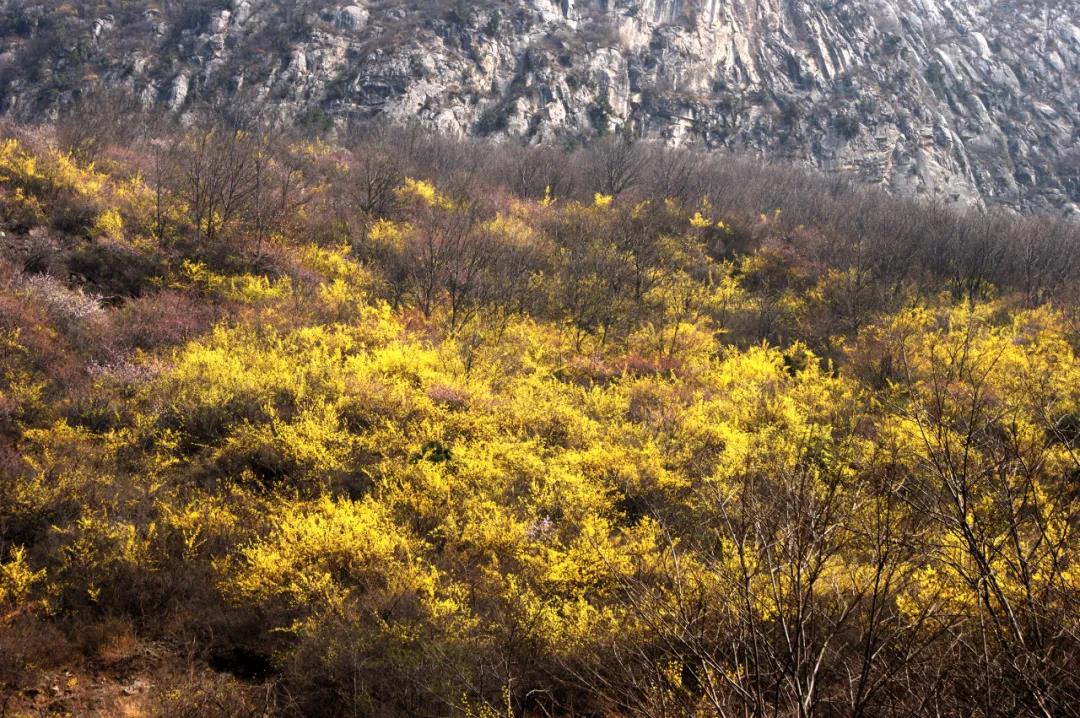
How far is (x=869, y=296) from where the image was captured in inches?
869

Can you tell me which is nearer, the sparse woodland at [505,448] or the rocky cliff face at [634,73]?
the sparse woodland at [505,448]

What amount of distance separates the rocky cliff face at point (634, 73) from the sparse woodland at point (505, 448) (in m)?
29.4

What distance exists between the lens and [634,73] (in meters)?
63.8

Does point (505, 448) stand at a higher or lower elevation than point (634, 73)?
lower

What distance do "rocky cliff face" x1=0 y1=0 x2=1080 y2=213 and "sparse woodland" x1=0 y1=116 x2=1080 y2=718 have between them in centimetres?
2937

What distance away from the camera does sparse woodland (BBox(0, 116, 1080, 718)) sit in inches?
116

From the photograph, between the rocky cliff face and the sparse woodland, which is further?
the rocky cliff face

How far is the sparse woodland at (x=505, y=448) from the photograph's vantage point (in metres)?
2.95

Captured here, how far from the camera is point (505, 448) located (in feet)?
34.2

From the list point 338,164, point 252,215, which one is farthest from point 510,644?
point 338,164

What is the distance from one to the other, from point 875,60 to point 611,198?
183 ft

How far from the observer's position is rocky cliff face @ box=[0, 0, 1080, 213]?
174ft

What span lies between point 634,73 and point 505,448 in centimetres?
6257

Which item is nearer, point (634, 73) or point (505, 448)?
point (505, 448)
